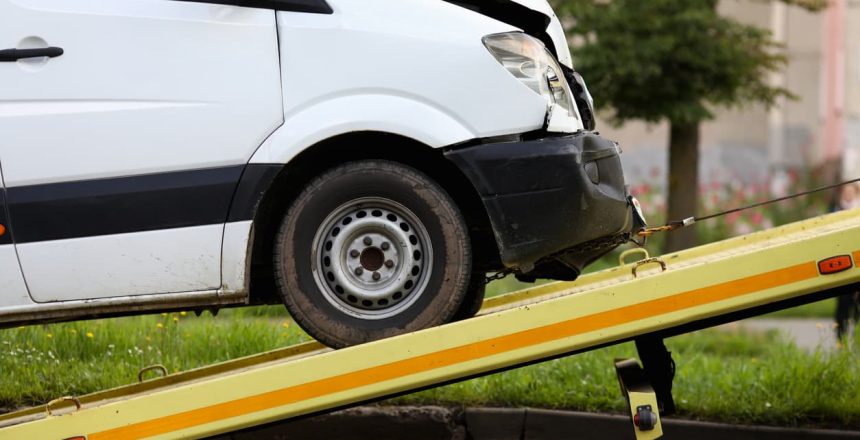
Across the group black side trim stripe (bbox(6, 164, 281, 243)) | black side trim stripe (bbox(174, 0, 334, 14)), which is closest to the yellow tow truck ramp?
black side trim stripe (bbox(6, 164, 281, 243))

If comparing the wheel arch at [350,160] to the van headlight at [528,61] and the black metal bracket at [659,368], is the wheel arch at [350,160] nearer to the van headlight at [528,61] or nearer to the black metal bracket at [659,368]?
the van headlight at [528,61]

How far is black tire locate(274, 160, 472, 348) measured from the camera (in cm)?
406

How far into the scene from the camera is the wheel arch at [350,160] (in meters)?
4.12

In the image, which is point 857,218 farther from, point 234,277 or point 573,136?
point 234,277

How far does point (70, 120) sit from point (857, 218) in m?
3.43

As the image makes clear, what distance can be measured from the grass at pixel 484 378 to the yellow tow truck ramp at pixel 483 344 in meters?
1.81

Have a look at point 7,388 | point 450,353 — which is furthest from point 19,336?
point 450,353

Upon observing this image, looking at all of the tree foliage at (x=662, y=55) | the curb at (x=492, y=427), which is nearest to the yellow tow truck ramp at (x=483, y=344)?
the curb at (x=492, y=427)

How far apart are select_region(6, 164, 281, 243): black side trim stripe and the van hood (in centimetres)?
98

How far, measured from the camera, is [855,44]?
21.8 m

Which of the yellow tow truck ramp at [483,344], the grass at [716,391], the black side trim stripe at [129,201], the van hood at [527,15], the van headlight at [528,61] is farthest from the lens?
the grass at [716,391]

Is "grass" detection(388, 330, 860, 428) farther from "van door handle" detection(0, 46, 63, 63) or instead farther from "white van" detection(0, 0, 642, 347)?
"van door handle" detection(0, 46, 63, 63)

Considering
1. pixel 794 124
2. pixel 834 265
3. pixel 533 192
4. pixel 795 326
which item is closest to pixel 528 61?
pixel 533 192

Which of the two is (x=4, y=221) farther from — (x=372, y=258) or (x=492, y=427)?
(x=492, y=427)
